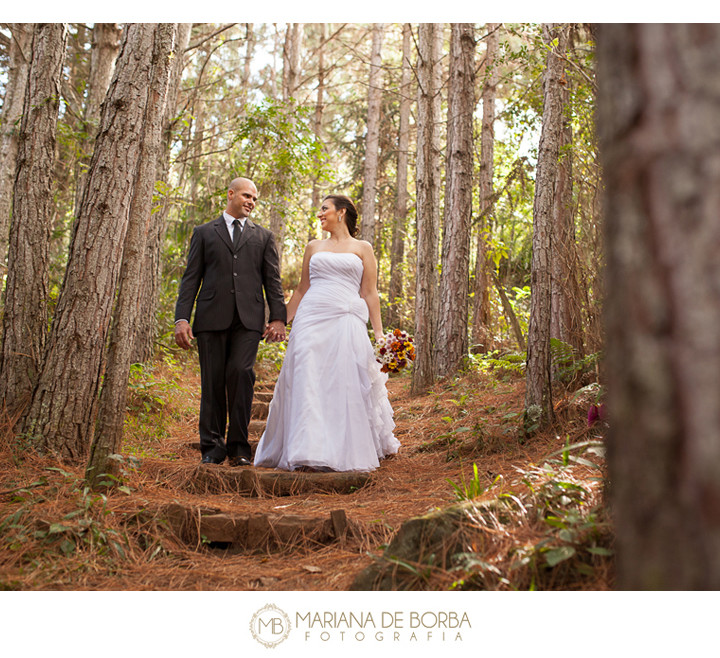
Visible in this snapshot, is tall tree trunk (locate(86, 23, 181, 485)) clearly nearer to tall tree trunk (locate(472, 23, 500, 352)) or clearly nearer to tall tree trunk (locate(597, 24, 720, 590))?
tall tree trunk (locate(597, 24, 720, 590))

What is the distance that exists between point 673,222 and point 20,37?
12.2 metres

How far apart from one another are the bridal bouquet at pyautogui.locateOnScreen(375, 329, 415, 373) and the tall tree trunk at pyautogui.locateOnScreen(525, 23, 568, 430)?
3.69 ft

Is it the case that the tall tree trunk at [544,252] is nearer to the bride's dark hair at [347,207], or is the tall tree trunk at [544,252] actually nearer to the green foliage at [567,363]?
the green foliage at [567,363]

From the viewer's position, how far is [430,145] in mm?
9422

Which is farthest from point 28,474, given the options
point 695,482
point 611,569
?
point 695,482

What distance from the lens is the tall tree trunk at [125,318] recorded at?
3.66 metres

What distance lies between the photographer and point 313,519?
3291mm

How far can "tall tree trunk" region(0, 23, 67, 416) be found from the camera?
16.7 ft

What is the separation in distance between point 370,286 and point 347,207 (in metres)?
0.81

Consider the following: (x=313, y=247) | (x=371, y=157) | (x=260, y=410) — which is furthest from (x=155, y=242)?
(x=371, y=157)

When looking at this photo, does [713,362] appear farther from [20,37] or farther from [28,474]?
[20,37]

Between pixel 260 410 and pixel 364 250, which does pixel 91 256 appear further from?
pixel 260 410

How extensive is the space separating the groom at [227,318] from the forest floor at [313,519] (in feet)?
1.67
